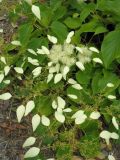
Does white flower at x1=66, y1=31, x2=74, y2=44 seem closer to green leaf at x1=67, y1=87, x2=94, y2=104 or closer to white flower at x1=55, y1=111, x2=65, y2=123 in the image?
green leaf at x1=67, y1=87, x2=94, y2=104

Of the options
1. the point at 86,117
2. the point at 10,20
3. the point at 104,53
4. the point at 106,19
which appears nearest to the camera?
the point at 86,117

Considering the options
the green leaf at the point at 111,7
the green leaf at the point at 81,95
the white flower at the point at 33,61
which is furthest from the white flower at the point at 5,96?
the green leaf at the point at 111,7

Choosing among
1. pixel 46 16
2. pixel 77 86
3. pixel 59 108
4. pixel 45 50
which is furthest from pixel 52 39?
pixel 59 108

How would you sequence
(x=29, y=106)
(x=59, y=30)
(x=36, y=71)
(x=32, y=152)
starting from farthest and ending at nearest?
(x=59, y=30) < (x=36, y=71) < (x=29, y=106) < (x=32, y=152)

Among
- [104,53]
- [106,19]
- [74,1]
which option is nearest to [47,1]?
[74,1]

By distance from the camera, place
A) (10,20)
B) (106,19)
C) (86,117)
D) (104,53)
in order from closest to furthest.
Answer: (86,117)
(104,53)
(106,19)
(10,20)

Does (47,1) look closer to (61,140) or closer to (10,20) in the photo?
(10,20)

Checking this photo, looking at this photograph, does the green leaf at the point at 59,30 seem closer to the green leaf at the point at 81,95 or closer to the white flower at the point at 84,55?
the white flower at the point at 84,55

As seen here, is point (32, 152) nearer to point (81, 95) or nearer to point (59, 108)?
point (59, 108)
